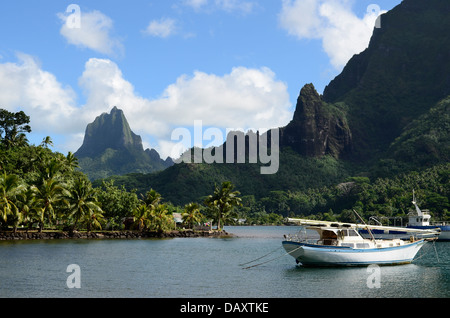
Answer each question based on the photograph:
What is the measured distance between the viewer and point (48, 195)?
74.4 meters

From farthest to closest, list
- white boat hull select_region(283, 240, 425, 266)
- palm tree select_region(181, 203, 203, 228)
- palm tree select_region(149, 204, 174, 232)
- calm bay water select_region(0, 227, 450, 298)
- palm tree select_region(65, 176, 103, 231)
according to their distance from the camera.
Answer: palm tree select_region(181, 203, 203, 228) → palm tree select_region(149, 204, 174, 232) → palm tree select_region(65, 176, 103, 231) → white boat hull select_region(283, 240, 425, 266) → calm bay water select_region(0, 227, 450, 298)

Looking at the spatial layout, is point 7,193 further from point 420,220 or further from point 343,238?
point 420,220

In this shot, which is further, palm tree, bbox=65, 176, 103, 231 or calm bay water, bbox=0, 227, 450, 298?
palm tree, bbox=65, 176, 103, 231

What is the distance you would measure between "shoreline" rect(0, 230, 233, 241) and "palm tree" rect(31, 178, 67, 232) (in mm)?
2315

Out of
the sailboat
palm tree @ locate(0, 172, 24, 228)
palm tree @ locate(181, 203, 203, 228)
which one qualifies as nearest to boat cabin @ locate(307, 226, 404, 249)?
the sailboat

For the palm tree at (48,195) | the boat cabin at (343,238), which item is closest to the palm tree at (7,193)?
the palm tree at (48,195)

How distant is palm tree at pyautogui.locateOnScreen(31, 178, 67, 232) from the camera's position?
73750 mm

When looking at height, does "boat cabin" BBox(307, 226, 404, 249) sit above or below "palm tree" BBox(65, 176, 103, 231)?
below

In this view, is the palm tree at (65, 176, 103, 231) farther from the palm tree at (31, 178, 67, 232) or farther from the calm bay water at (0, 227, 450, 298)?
the calm bay water at (0, 227, 450, 298)

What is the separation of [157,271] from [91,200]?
42.3m

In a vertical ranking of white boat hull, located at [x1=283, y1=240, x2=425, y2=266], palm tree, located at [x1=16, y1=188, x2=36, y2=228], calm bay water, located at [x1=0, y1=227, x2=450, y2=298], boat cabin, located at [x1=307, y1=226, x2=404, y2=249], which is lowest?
calm bay water, located at [x1=0, y1=227, x2=450, y2=298]

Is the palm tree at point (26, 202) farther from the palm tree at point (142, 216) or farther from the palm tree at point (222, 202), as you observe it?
the palm tree at point (222, 202)
